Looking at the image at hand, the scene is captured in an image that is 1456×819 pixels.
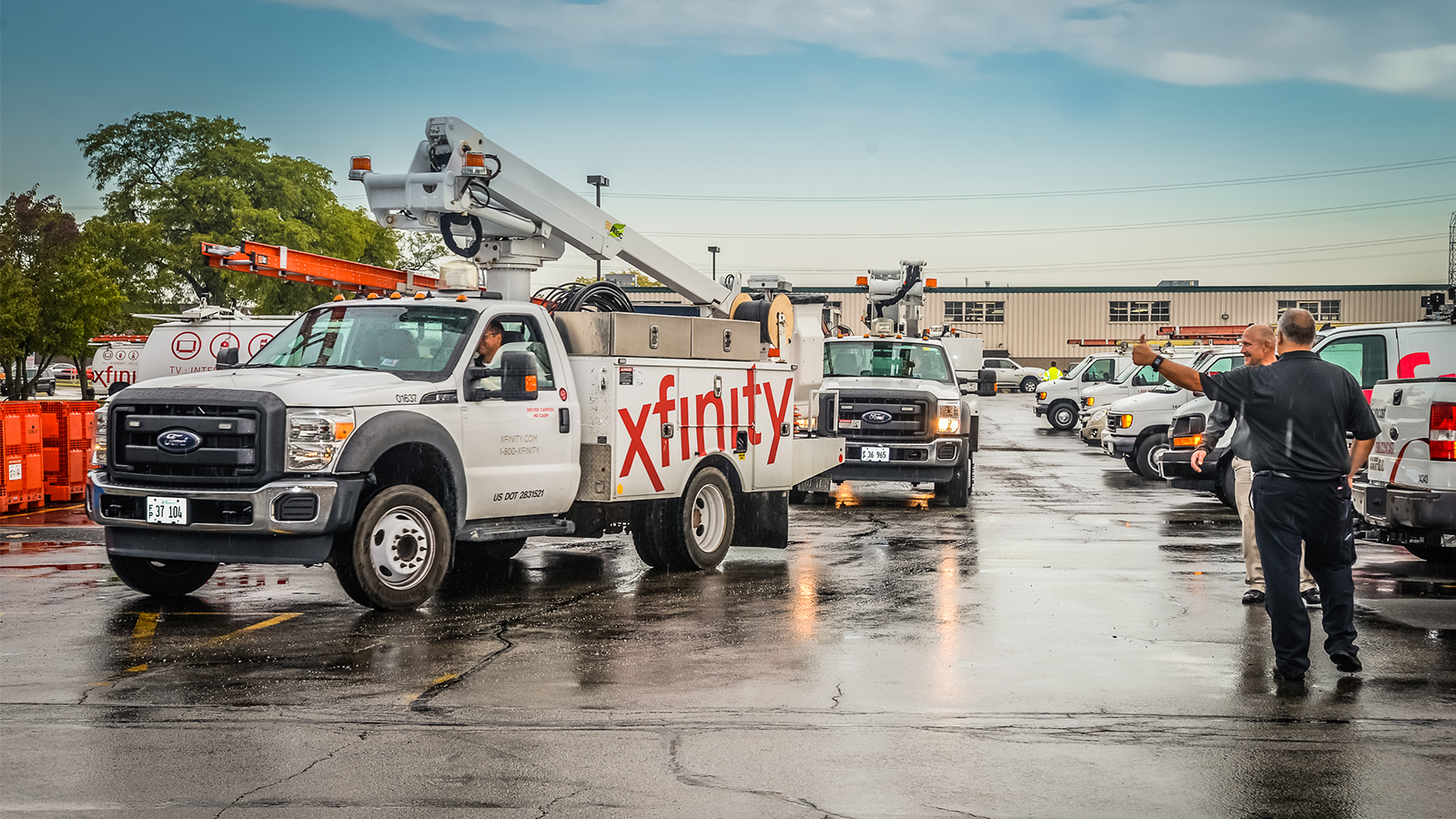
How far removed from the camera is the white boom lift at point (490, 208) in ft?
36.3

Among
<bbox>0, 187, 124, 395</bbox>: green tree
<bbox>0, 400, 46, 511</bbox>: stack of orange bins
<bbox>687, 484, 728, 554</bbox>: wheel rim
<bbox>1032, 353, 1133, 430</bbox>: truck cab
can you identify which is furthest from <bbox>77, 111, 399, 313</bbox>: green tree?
<bbox>687, 484, 728, 554</bbox>: wheel rim

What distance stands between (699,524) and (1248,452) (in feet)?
17.1

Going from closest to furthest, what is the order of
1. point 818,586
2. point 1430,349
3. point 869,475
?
1. point 818,586
2. point 1430,349
3. point 869,475

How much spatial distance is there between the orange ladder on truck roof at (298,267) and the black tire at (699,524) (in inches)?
157

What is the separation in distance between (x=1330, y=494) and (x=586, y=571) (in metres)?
6.20

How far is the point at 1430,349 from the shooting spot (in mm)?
13055

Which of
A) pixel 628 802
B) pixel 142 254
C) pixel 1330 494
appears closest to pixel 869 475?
pixel 1330 494

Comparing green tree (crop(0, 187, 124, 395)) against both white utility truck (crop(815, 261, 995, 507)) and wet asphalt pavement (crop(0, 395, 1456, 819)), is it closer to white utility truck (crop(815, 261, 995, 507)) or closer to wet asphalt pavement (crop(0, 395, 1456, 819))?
white utility truck (crop(815, 261, 995, 507))

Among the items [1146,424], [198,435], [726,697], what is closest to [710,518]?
[198,435]

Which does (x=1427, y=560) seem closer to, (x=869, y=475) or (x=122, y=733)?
(x=869, y=475)

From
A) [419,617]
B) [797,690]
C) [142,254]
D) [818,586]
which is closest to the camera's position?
[797,690]

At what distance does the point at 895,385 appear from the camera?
1759cm

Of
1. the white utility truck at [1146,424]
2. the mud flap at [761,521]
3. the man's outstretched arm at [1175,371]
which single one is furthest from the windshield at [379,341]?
the white utility truck at [1146,424]

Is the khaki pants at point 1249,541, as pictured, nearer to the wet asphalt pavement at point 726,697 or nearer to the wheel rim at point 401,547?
the wet asphalt pavement at point 726,697
